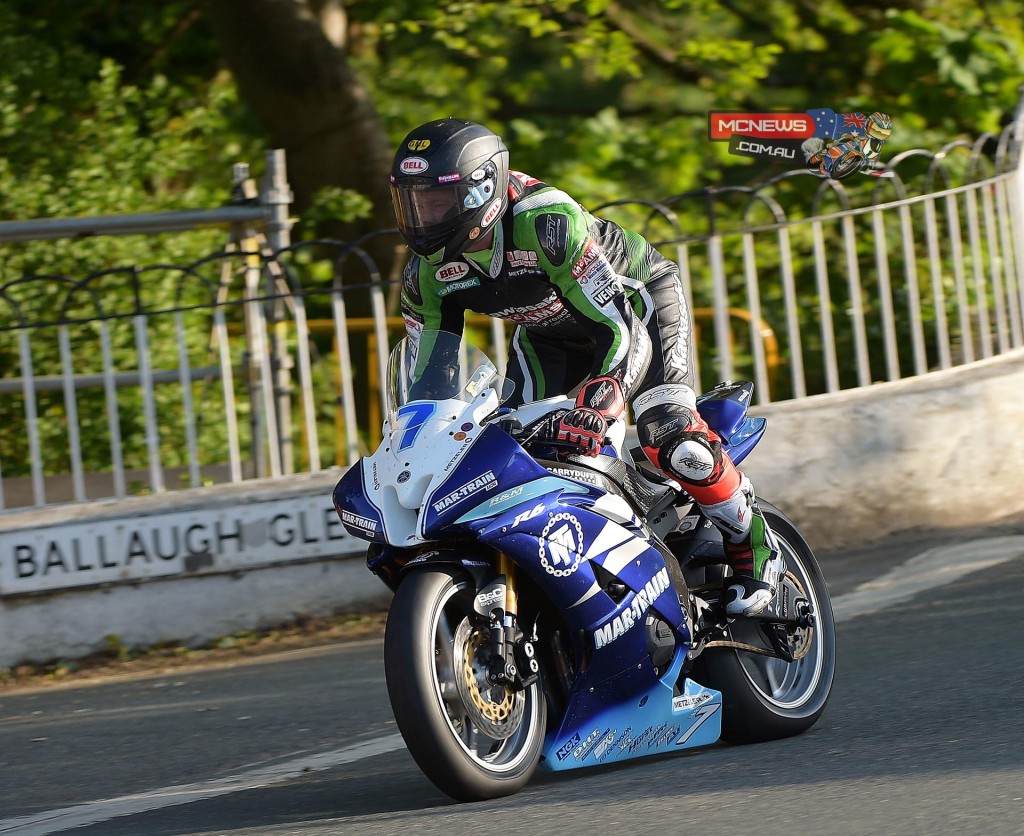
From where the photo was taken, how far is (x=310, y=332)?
8.98m

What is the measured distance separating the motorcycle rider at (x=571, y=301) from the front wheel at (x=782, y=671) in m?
0.17

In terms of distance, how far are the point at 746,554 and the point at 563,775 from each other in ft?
2.99

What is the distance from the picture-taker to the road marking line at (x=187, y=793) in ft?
16.0

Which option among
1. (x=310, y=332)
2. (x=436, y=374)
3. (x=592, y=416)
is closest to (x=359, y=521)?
(x=436, y=374)

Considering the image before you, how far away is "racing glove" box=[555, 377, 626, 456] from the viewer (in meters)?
4.49

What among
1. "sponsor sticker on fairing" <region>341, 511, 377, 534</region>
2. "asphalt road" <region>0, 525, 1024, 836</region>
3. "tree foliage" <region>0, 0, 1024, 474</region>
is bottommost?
"asphalt road" <region>0, 525, 1024, 836</region>

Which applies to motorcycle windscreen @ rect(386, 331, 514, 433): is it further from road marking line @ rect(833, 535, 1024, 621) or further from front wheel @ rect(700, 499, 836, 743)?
road marking line @ rect(833, 535, 1024, 621)

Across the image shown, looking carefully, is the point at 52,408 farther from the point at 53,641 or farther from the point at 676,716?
the point at 676,716

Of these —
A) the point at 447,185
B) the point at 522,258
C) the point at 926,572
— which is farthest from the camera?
the point at 926,572

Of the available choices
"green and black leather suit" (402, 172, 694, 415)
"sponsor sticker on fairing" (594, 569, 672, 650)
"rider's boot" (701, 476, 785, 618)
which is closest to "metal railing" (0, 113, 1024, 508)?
"green and black leather suit" (402, 172, 694, 415)

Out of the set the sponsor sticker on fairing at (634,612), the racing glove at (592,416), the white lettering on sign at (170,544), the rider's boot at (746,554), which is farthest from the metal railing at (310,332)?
the sponsor sticker on fairing at (634,612)

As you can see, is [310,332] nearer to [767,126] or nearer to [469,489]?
[767,126]

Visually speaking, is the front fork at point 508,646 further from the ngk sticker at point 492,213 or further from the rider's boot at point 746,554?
the ngk sticker at point 492,213

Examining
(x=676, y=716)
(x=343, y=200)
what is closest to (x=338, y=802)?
(x=676, y=716)
